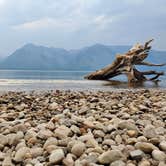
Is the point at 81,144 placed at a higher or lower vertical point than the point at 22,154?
higher

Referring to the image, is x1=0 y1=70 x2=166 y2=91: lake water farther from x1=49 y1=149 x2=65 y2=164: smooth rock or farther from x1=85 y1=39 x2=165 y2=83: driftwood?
Answer: x1=49 y1=149 x2=65 y2=164: smooth rock

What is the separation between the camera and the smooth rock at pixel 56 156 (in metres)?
3.78

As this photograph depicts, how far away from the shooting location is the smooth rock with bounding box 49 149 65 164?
378 cm

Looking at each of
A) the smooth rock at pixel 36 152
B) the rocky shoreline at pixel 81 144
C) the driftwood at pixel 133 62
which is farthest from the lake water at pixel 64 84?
the smooth rock at pixel 36 152

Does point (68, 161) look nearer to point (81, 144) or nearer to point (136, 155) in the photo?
point (81, 144)

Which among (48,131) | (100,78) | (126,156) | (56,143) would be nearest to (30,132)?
(48,131)

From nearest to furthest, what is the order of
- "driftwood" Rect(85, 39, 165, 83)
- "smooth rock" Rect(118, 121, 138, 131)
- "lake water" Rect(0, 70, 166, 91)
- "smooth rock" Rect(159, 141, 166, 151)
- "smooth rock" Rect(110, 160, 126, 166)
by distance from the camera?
"smooth rock" Rect(110, 160, 126, 166)
"smooth rock" Rect(159, 141, 166, 151)
"smooth rock" Rect(118, 121, 138, 131)
"lake water" Rect(0, 70, 166, 91)
"driftwood" Rect(85, 39, 165, 83)

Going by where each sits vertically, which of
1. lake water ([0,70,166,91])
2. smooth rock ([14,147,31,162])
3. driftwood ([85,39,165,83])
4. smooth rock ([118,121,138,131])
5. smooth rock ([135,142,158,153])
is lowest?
lake water ([0,70,166,91])

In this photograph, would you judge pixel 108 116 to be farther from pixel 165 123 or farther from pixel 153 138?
pixel 153 138

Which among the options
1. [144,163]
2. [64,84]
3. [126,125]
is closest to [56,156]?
[144,163]

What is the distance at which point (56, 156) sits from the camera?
3828 mm

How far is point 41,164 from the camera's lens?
3703 millimetres

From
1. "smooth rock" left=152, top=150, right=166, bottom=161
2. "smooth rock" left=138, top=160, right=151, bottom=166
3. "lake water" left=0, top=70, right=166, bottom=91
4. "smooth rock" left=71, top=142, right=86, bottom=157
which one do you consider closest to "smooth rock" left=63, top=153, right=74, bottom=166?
"smooth rock" left=71, top=142, right=86, bottom=157

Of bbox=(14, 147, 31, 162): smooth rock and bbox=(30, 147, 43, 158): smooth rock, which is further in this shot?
bbox=(30, 147, 43, 158): smooth rock
